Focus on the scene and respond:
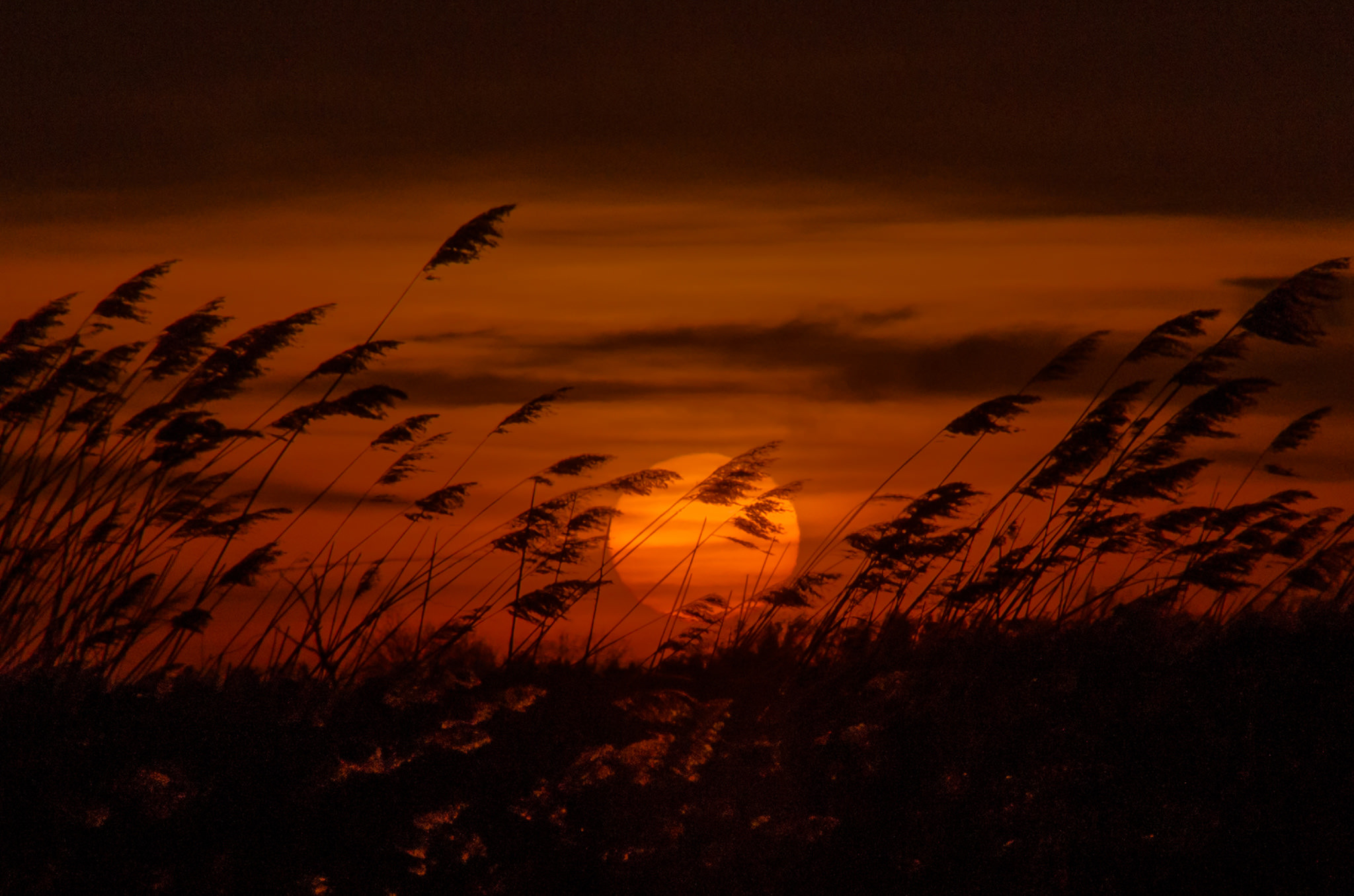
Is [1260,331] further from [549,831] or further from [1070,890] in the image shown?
[549,831]

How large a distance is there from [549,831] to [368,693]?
1.07 m

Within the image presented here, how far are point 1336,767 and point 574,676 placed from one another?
2.91m

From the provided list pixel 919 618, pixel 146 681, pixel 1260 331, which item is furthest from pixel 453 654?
pixel 1260 331

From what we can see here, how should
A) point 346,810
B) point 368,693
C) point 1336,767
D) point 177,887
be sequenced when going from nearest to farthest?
point 177,887 < point 346,810 < point 1336,767 < point 368,693

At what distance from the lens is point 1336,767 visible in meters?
4.30

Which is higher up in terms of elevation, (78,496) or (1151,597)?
(78,496)

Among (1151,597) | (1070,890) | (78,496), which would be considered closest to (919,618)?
(1151,597)

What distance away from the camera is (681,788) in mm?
4234

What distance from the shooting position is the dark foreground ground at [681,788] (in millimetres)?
3805

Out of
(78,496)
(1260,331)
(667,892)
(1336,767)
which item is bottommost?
(667,892)

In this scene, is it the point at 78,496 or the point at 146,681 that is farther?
the point at 78,496

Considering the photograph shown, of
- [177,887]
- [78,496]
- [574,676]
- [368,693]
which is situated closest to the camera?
[177,887]

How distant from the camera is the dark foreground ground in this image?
3805 mm

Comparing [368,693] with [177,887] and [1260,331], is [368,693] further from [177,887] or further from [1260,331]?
[1260,331]
